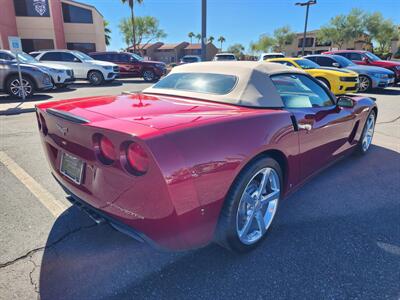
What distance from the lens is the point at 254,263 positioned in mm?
2100

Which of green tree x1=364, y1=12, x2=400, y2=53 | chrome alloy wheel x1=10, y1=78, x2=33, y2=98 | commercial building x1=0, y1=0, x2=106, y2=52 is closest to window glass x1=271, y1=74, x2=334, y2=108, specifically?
chrome alloy wheel x1=10, y1=78, x2=33, y2=98

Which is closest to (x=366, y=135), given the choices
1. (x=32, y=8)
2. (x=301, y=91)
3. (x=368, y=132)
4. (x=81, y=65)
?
(x=368, y=132)

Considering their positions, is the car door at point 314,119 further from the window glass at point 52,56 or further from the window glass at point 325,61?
the window glass at point 52,56

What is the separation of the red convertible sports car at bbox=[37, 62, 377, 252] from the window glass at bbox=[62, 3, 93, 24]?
1165 inches

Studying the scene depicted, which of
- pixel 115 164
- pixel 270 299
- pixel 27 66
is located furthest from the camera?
pixel 27 66

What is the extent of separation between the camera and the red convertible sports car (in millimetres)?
1565

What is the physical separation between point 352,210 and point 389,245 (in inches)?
23.4

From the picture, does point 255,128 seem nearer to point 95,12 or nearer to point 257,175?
point 257,175

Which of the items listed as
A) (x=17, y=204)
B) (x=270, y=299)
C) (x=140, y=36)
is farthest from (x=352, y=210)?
(x=140, y=36)

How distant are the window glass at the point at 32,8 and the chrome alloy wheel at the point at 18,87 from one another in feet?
66.6

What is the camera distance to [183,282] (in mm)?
1910

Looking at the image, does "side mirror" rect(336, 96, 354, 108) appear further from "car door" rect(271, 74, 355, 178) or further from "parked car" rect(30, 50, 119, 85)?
"parked car" rect(30, 50, 119, 85)

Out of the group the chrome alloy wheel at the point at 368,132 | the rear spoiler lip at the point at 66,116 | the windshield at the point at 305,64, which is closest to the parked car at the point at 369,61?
the windshield at the point at 305,64

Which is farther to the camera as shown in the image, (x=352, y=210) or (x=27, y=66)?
(x=27, y=66)
